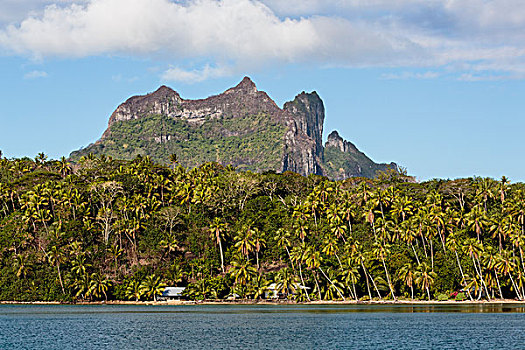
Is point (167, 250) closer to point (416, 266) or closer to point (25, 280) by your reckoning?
point (25, 280)

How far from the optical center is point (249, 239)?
129875mm

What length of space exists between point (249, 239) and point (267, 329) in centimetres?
5384

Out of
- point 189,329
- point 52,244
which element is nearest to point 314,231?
point 52,244

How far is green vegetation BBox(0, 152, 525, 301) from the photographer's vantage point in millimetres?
119375

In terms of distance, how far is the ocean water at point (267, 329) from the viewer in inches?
2483

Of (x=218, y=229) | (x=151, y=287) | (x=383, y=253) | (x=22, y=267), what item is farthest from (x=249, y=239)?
(x=22, y=267)

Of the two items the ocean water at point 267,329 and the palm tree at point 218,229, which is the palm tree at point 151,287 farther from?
the ocean water at point 267,329

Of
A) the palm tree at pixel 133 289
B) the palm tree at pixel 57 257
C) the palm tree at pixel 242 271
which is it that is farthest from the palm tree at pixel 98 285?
the palm tree at pixel 242 271

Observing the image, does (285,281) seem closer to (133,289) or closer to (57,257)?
(133,289)

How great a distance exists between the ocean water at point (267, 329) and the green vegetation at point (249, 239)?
17.5 meters

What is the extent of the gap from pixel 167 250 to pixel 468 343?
266 feet

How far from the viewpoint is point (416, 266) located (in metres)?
119

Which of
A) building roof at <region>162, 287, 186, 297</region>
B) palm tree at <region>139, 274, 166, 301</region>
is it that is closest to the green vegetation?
palm tree at <region>139, 274, 166, 301</region>

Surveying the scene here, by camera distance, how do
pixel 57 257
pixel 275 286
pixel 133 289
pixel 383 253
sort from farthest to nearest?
pixel 133 289 < pixel 275 286 < pixel 57 257 < pixel 383 253
